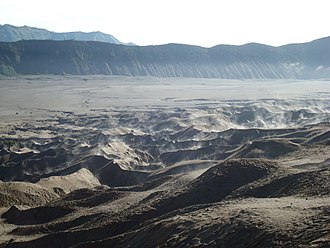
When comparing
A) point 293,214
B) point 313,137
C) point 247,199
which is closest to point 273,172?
point 247,199

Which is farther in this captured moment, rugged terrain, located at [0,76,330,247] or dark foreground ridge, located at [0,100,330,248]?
rugged terrain, located at [0,76,330,247]

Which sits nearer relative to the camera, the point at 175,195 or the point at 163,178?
the point at 175,195

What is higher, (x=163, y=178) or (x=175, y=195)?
(x=175, y=195)

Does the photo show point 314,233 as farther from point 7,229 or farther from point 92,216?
point 7,229

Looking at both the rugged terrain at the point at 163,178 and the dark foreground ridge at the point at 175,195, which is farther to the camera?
the rugged terrain at the point at 163,178

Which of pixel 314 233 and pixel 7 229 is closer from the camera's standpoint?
pixel 314 233

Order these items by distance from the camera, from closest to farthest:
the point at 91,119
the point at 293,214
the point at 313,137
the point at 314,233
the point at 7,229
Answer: the point at 314,233 < the point at 293,214 < the point at 7,229 < the point at 313,137 < the point at 91,119

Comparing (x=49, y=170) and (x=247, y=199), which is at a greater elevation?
(x=247, y=199)

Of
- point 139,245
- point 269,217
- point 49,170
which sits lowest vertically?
point 49,170
